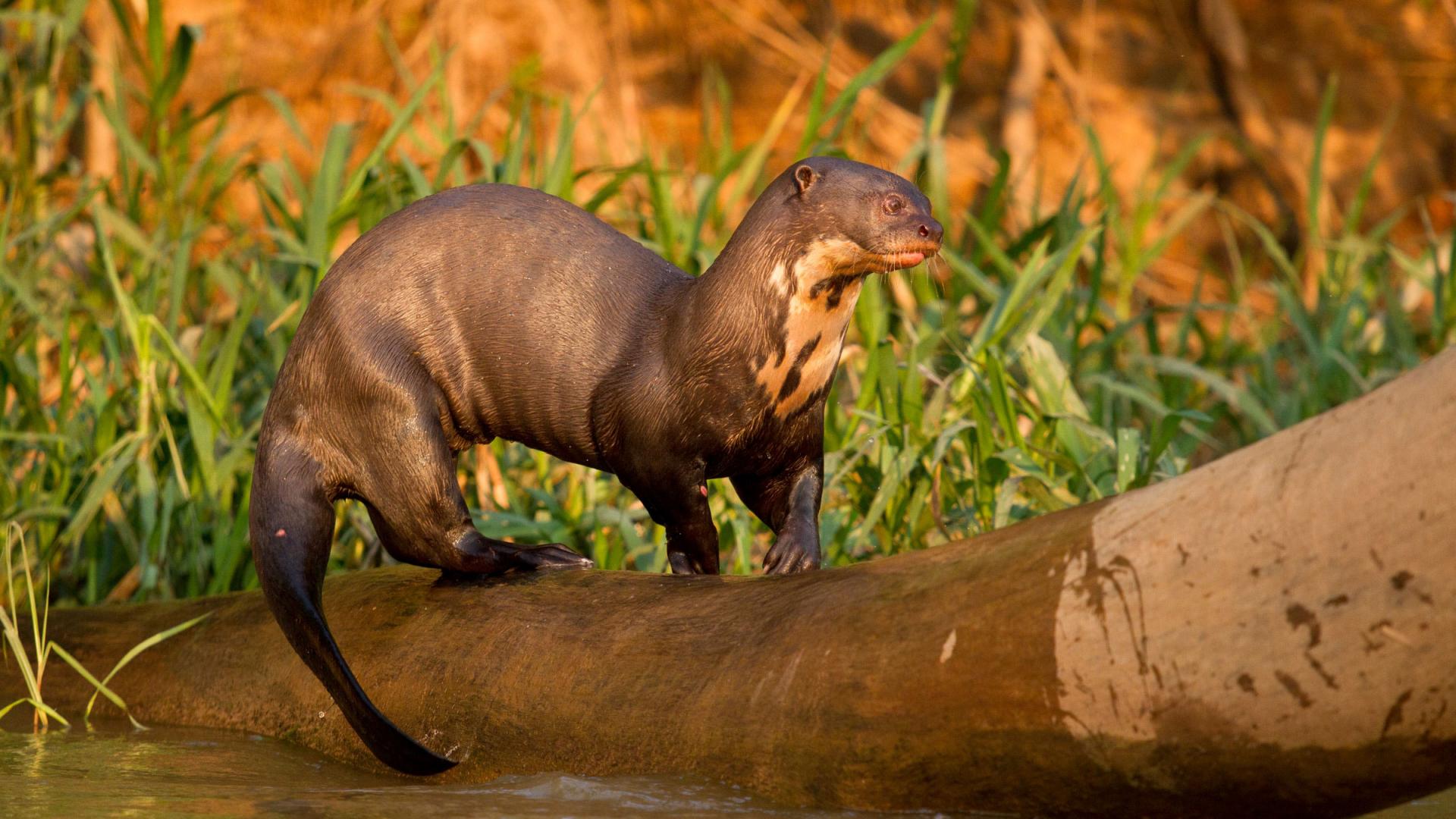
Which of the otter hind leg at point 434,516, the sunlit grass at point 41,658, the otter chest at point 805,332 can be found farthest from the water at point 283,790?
the otter chest at point 805,332

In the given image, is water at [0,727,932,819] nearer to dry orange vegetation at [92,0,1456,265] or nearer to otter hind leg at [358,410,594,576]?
otter hind leg at [358,410,594,576]

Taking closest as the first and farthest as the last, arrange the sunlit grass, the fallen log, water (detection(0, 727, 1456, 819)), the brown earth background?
the fallen log < water (detection(0, 727, 1456, 819)) < the sunlit grass < the brown earth background

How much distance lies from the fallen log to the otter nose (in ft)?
1.57

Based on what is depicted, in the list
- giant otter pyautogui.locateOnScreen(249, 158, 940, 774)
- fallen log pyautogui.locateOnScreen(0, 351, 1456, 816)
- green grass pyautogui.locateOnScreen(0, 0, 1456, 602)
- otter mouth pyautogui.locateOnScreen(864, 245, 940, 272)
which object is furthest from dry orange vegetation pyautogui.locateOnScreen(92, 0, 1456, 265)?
fallen log pyautogui.locateOnScreen(0, 351, 1456, 816)

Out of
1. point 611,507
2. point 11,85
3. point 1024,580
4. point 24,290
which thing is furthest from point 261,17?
point 1024,580

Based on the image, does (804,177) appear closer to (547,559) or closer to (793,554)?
(793,554)

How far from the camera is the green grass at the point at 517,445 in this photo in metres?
2.90

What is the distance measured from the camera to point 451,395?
217 cm

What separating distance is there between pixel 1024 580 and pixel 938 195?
2.27 meters

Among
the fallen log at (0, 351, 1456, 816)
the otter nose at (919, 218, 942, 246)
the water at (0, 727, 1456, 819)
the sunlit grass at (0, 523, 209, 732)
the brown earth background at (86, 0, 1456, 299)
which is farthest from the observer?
the brown earth background at (86, 0, 1456, 299)

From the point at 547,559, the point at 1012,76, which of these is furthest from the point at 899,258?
the point at 1012,76

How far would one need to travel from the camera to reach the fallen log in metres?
1.35

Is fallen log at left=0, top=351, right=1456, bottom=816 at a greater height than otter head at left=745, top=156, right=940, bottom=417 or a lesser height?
lesser

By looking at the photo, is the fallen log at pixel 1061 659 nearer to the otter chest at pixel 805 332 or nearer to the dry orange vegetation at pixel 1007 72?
the otter chest at pixel 805 332
